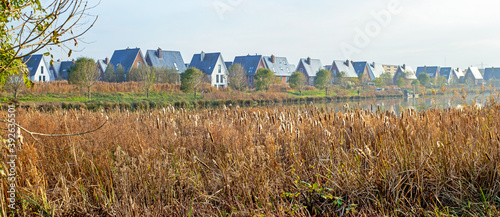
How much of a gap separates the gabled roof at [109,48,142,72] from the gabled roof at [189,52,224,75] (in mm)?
6713

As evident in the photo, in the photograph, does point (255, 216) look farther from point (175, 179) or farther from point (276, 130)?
point (276, 130)

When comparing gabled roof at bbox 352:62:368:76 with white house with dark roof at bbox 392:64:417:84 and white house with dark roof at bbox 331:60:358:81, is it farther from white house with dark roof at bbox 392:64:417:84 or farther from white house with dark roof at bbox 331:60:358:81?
white house with dark roof at bbox 392:64:417:84

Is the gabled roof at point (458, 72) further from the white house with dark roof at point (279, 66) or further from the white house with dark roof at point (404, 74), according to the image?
the white house with dark roof at point (279, 66)

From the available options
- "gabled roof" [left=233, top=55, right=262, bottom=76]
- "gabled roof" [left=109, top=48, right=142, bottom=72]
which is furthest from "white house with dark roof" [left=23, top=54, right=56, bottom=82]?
"gabled roof" [left=233, top=55, right=262, bottom=76]

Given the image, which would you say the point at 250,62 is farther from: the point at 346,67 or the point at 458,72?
the point at 458,72

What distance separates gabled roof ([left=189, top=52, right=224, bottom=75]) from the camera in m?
44.8

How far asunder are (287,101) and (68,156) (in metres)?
24.8

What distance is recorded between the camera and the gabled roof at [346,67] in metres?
60.2

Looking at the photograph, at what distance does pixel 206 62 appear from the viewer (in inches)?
1795

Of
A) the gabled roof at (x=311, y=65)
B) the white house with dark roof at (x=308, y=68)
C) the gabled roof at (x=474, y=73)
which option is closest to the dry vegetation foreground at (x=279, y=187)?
the white house with dark roof at (x=308, y=68)

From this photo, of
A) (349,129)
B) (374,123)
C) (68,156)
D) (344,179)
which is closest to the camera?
(344,179)

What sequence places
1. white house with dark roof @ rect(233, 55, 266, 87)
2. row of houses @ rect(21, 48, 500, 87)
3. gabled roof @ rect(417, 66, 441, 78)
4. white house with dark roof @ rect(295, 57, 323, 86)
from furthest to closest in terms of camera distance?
1. gabled roof @ rect(417, 66, 441, 78)
2. white house with dark roof @ rect(295, 57, 323, 86)
3. white house with dark roof @ rect(233, 55, 266, 87)
4. row of houses @ rect(21, 48, 500, 87)

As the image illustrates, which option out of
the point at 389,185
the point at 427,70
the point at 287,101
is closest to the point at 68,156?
the point at 389,185

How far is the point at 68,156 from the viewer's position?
14.1 feet
